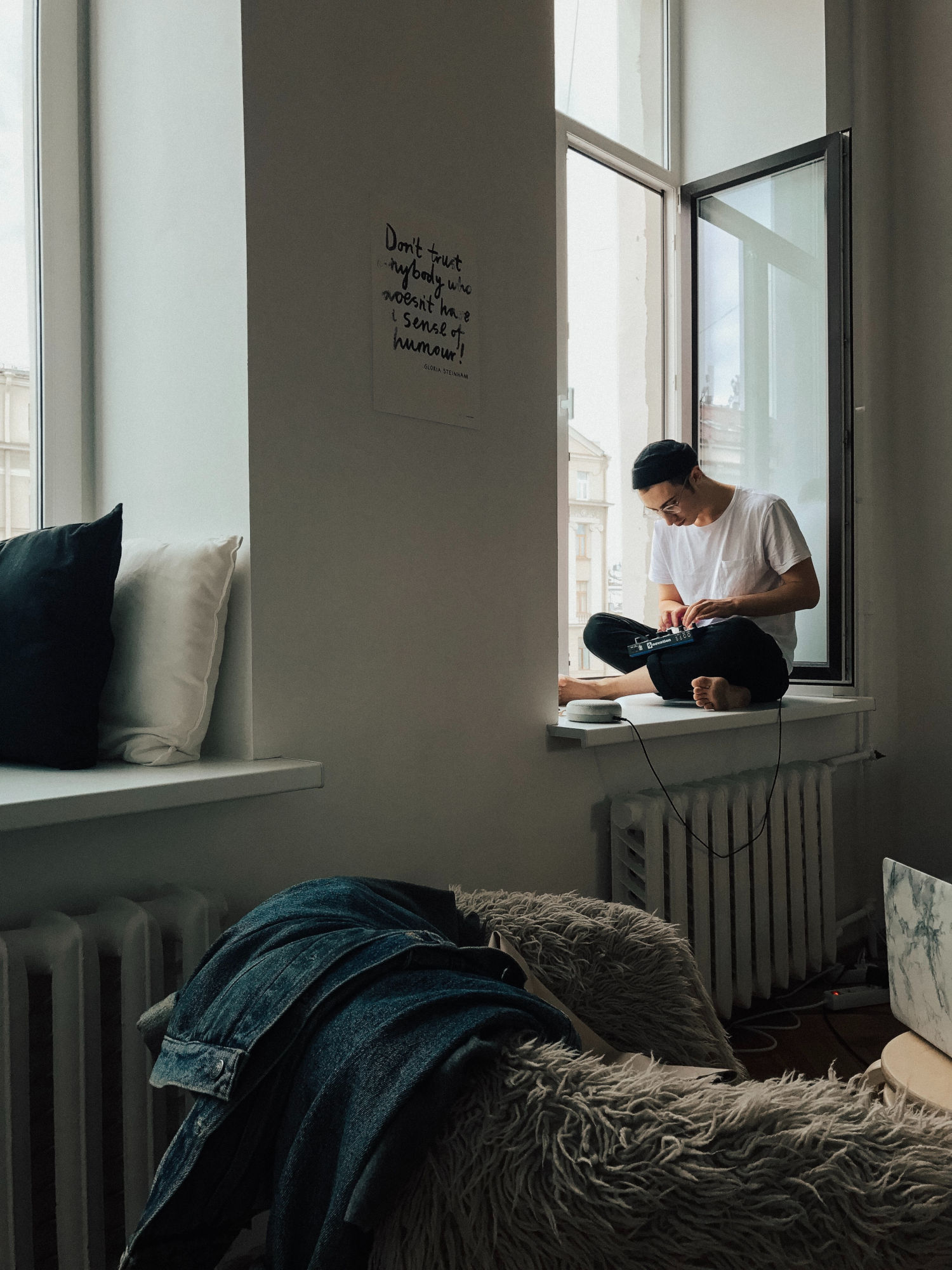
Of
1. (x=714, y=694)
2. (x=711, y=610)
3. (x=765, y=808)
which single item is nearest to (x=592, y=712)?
(x=714, y=694)

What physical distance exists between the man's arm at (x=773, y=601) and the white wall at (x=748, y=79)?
1.39 meters

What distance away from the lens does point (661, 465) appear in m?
2.51

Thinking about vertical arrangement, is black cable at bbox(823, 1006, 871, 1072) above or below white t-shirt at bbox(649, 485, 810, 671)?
below

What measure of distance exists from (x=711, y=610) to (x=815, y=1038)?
1.09 m

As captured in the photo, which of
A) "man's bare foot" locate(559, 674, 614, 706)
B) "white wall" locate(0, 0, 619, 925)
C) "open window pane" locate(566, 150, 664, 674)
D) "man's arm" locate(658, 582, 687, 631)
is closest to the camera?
"white wall" locate(0, 0, 619, 925)

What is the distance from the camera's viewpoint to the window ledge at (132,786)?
112 cm

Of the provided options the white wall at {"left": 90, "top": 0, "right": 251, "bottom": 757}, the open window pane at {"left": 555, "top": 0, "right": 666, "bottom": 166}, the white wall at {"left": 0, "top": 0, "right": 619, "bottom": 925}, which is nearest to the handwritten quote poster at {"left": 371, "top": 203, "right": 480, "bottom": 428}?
the white wall at {"left": 0, "top": 0, "right": 619, "bottom": 925}

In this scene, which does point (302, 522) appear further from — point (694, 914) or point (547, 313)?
point (694, 914)

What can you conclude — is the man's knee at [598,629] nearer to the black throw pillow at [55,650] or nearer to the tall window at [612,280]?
the tall window at [612,280]

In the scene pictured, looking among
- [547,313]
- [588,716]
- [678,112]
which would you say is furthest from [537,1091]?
[678,112]

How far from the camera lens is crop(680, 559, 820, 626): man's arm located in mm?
2443

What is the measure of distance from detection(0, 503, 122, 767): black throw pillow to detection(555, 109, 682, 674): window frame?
1316mm

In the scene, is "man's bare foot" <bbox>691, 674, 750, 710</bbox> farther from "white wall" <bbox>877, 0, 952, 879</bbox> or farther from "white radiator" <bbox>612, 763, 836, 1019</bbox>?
"white wall" <bbox>877, 0, 952, 879</bbox>

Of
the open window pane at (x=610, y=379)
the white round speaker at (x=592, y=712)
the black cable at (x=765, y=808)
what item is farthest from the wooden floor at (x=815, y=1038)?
the open window pane at (x=610, y=379)
